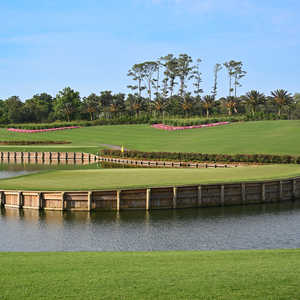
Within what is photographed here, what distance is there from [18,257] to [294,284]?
7800mm

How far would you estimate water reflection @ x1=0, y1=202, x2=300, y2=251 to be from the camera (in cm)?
2047

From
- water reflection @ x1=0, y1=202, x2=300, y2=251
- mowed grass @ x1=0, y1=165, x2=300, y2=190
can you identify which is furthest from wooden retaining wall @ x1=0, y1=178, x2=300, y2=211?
mowed grass @ x1=0, y1=165, x2=300, y2=190

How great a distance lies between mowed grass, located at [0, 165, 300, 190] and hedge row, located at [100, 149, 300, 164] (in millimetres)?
11878

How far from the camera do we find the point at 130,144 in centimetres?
8750

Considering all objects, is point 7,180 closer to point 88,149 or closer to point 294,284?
point 294,284

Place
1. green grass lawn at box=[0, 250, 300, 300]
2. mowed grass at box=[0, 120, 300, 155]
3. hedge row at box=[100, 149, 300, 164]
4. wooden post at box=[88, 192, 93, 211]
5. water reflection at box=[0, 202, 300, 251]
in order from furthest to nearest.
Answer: mowed grass at box=[0, 120, 300, 155] < hedge row at box=[100, 149, 300, 164] < wooden post at box=[88, 192, 93, 211] < water reflection at box=[0, 202, 300, 251] < green grass lawn at box=[0, 250, 300, 300]

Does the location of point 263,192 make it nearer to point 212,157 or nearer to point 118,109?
point 212,157

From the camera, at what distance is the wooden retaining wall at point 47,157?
3103 inches

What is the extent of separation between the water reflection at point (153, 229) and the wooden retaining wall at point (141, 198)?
716 millimetres

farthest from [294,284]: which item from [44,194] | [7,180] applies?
[7,180]

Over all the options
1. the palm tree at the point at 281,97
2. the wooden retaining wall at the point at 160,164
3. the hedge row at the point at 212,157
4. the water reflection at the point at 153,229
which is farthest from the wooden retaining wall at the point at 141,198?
the palm tree at the point at 281,97

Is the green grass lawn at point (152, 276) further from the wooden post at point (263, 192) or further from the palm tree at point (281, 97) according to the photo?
the palm tree at point (281, 97)

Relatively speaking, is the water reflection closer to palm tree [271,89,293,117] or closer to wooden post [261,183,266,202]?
wooden post [261,183,266,202]

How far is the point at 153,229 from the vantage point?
23.8m
